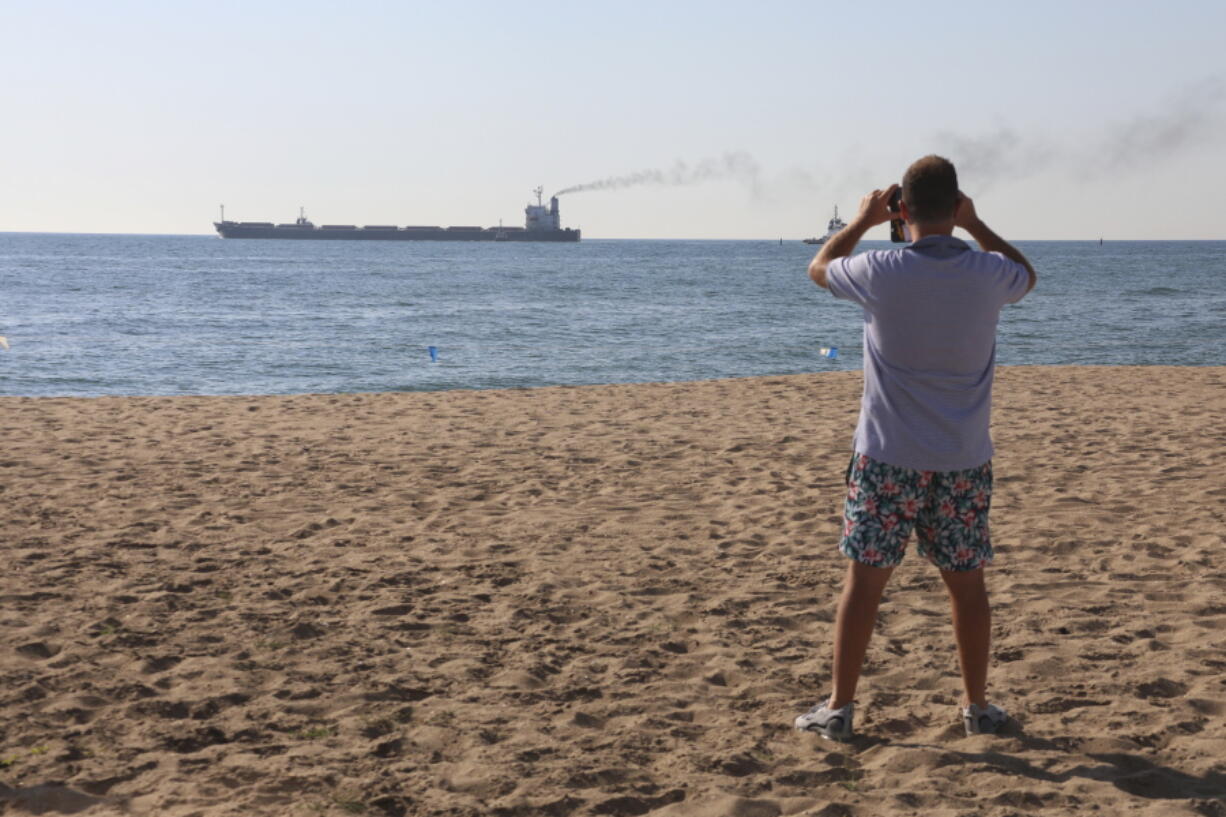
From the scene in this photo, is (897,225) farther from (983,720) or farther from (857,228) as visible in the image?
(983,720)

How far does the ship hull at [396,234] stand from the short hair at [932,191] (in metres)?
154

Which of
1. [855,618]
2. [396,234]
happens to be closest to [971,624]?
[855,618]

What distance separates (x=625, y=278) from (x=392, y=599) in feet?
217

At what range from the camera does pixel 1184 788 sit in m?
3.28

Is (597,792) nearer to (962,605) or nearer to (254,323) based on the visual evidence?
(962,605)

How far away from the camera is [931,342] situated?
3166mm

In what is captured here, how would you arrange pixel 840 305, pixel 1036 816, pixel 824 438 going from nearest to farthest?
1. pixel 1036 816
2. pixel 824 438
3. pixel 840 305

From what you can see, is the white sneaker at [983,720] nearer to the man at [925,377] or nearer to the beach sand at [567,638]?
the beach sand at [567,638]

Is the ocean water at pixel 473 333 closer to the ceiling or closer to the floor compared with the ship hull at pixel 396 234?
closer to the floor

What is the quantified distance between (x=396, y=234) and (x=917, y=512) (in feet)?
521

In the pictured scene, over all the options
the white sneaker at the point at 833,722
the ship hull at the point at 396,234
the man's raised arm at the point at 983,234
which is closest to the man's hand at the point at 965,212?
the man's raised arm at the point at 983,234

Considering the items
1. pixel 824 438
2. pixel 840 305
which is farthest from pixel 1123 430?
pixel 840 305

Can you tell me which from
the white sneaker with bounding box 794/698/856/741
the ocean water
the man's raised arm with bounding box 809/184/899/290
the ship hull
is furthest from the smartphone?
the ship hull

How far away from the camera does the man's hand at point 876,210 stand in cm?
331
